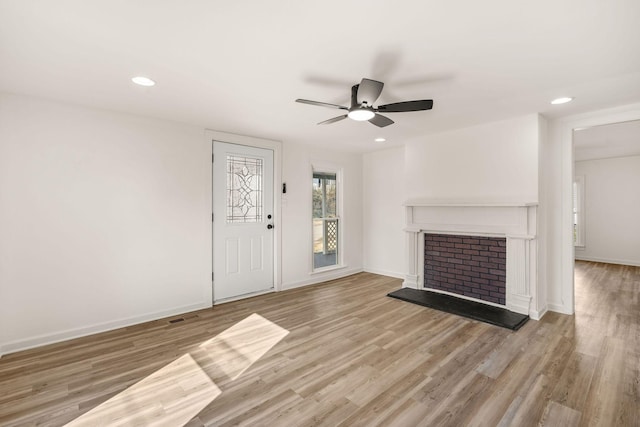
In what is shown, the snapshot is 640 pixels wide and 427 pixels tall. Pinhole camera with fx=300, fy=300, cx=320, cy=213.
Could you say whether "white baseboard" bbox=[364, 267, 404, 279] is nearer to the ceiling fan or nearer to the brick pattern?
the brick pattern

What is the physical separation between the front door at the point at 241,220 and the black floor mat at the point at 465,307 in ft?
6.76

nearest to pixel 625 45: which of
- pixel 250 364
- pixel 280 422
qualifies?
pixel 280 422

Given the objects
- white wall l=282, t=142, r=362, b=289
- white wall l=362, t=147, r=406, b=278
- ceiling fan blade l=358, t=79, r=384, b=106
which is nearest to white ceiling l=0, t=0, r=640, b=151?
ceiling fan blade l=358, t=79, r=384, b=106

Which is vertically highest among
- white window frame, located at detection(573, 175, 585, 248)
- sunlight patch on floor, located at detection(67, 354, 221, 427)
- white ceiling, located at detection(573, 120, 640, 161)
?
white ceiling, located at detection(573, 120, 640, 161)

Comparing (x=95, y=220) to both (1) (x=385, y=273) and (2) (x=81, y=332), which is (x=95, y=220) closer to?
(2) (x=81, y=332)

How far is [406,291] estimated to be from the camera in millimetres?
4562

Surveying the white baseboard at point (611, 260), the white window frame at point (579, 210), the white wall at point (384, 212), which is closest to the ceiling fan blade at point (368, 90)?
the white wall at point (384, 212)

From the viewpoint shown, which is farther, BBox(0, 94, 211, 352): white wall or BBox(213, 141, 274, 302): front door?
BBox(213, 141, 274, 302): front door

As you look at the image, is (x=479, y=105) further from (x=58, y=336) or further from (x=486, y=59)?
(x=58, y=336)

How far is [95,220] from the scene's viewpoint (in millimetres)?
3250

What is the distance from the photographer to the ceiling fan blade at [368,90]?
2.20 m

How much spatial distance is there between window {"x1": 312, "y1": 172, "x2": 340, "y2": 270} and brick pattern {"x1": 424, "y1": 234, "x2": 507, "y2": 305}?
179cm

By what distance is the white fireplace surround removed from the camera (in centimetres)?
358

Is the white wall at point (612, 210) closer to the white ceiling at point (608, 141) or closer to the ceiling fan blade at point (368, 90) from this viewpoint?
the white ceiling at point (608, 141)
